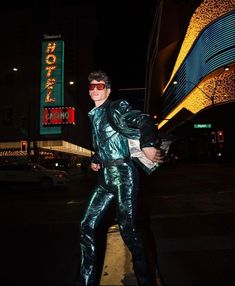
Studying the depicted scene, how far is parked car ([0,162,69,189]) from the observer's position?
18984 mm

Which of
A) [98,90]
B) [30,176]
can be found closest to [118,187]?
[98,90]

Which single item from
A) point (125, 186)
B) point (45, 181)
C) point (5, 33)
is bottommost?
point (45, 181)

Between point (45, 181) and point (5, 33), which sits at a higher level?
point (5, 33)

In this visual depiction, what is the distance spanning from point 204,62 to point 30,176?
51.4 m

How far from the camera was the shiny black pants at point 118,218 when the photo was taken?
3057mm

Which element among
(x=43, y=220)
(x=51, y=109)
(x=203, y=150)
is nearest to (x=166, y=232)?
(x=43, y=220)

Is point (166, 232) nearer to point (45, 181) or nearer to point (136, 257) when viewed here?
point (136, 257)

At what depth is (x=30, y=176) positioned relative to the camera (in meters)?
19.0

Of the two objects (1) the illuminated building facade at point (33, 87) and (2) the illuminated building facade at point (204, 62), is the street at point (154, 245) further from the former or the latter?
(2) the illuminated building facade at point (204, 62)

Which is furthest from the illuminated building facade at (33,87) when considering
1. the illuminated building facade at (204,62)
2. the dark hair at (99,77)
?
the dark hair at (99,77)

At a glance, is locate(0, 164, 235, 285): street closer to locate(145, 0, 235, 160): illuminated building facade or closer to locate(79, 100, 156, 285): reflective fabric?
locate(79, 100, 156, 285): reflective fabric

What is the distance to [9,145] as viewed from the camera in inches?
1713

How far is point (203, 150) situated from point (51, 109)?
47.3 meters

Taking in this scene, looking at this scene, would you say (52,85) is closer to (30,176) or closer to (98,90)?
(30,176)
